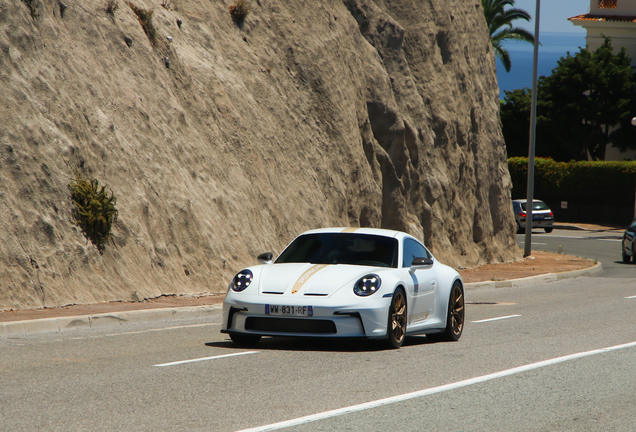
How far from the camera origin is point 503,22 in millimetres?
63969

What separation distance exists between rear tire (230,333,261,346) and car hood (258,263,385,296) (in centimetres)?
67

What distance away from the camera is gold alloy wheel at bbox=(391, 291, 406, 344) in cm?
934

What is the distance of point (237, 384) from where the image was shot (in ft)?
23.4

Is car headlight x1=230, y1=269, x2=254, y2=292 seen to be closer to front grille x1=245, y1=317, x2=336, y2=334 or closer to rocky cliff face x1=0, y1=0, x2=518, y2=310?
front grille x1=245, y1=317, x2=336, y2=334

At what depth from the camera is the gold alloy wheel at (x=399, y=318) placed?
30.6ft

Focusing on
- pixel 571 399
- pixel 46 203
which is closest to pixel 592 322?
pixel 571 399

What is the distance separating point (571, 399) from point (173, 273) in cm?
1015

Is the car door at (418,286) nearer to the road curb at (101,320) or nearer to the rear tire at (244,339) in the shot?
the rear tire at (244,339)

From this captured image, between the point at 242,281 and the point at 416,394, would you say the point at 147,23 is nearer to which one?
the point at 242,281

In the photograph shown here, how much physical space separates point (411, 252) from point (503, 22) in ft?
188

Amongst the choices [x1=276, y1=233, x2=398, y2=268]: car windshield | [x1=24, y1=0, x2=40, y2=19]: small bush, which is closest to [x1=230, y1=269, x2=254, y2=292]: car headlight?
[x1=276, y1=233, x2=398, y2=268]: car windshield

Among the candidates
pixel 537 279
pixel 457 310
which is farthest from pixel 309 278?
pixel 537 279

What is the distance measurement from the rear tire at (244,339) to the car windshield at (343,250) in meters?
1.12

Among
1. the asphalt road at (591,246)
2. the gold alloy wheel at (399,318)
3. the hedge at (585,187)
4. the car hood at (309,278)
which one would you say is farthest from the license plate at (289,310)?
the hedge at (585,187)
